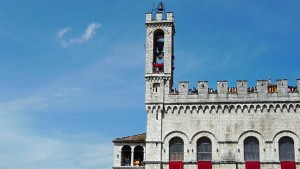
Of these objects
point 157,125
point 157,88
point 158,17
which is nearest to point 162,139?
point 157,125

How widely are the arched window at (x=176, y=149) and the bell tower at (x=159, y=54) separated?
11.5ft

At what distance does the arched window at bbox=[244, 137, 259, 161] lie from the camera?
40.6m

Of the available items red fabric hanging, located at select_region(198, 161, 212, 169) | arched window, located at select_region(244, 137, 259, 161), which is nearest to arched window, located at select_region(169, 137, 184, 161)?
red fabric hanging, located at select_region(198, 161, 212, 169)

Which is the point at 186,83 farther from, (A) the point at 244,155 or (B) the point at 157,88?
(A) the point at 244,155

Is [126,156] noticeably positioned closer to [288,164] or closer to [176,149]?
[176,149]

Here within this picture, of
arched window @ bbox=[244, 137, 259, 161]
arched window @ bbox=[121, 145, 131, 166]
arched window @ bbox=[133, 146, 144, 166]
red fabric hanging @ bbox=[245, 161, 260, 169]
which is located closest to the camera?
red fabric hanging @ bbox=[245, 161, 260, 169]

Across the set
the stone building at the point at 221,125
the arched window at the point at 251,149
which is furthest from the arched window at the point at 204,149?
the arched window at the point at 251,149

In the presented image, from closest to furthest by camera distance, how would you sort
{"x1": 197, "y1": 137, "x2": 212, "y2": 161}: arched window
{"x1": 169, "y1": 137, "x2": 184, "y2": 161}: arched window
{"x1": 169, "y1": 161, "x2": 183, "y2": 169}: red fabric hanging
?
{"x1": 169, "y1": 161, "x2": 183, "y2": 169}: red fabric hanging → {"x1": 197, "y1": 137, "x2": 212, "y2": 161}: arched window → {"x1": 169, "y1": 137, "x2": 184, "y2": 161}: arched window

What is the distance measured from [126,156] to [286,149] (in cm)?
1377

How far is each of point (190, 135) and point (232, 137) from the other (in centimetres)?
337

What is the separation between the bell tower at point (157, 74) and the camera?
136 ft

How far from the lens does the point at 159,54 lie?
4544 centimetres

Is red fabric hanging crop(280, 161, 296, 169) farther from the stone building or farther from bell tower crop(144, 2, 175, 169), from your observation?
bell tower crop(144, 2, 175, 169)

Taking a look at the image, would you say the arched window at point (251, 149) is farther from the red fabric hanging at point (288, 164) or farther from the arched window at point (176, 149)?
the arched window at point (176, 149)
